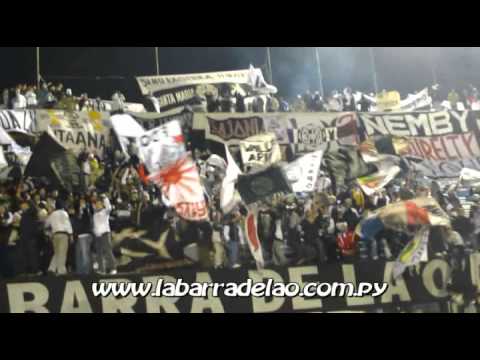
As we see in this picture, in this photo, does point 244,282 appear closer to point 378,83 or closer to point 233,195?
point 233,195

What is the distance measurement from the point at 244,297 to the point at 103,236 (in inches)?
57.3

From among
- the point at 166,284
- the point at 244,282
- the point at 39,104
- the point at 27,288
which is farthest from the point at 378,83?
the point at 27,288

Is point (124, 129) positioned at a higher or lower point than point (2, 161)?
higher

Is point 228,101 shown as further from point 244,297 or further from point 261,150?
point 244,297

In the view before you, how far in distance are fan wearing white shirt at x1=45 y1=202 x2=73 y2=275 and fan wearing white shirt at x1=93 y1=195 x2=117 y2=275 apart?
0.82ft

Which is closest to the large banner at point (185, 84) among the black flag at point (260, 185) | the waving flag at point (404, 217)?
the black flag at point (260, 185)

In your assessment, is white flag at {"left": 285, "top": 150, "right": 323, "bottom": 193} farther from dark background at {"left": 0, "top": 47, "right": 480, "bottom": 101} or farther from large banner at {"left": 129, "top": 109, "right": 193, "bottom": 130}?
large banner at {"left": 129, "top": 109, "right": 193, "bottom": 130}

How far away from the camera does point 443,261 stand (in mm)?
6387

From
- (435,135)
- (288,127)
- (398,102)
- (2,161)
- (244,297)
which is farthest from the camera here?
(435,135)

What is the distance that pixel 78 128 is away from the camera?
6.09 m

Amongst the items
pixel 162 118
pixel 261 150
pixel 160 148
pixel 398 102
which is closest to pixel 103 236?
pixel 160 148

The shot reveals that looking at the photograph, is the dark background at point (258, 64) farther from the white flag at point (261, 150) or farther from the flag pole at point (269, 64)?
the white flag at point (261, 150)

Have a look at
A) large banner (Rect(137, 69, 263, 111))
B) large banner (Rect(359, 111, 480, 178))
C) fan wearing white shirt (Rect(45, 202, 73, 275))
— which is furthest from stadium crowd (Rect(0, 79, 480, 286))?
large banner (Rect(359, 111, 480, 178))

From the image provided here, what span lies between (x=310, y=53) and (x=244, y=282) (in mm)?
2362
